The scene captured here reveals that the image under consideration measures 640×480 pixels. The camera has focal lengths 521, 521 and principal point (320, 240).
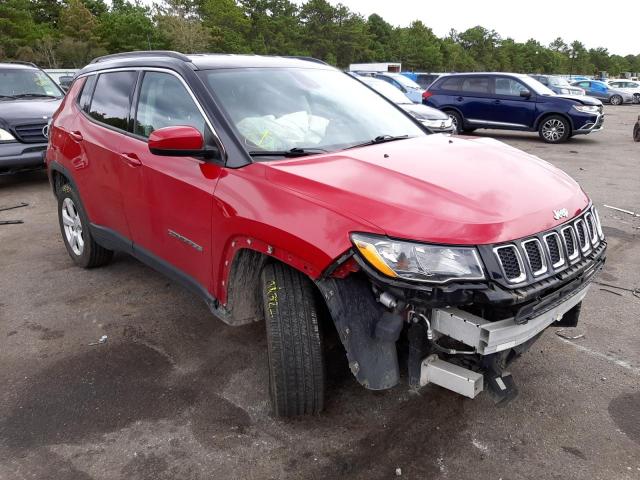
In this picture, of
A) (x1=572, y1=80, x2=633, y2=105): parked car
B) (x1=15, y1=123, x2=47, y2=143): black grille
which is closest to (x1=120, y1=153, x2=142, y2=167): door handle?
(x1=15, y1=123, x2=47, y2=143): black grille

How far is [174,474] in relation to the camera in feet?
7.83

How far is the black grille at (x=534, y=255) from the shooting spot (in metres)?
2.18

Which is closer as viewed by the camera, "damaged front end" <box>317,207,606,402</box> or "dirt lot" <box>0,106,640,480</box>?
"damaged front end" <box>317,207,606,402</box>

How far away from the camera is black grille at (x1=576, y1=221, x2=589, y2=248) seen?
2502 mm

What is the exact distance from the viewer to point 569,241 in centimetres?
242

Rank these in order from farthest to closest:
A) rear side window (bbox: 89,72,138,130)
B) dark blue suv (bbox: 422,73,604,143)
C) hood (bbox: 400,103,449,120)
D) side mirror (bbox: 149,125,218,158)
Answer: dark blue suv (bbox: 422,73,604,143) → hood (bbox: 400,103,449,120) → rear side window (bbox: 89,72,138,130) → side mirror (bbox: 149,125,218,158)

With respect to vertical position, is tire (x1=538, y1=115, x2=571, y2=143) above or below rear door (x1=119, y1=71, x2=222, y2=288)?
below

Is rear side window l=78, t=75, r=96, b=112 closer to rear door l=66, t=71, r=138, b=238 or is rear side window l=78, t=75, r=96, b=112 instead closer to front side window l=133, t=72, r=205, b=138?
rear door l=66, t=71, r=138, b=238

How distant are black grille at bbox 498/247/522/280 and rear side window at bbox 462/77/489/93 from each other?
42.9 feet

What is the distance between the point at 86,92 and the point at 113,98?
25.4 inches

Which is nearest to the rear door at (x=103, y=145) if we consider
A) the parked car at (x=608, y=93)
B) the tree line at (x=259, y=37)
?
the tree line at (x=259, y=37)

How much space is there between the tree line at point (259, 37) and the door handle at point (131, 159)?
31822mm

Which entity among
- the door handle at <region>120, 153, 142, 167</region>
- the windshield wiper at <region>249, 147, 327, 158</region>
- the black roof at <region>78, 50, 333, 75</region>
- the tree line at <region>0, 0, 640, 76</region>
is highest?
the tree line at <region>0, 0, 640, 76</region>

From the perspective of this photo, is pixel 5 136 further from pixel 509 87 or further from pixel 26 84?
pixel 509 87
